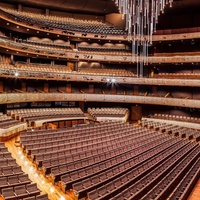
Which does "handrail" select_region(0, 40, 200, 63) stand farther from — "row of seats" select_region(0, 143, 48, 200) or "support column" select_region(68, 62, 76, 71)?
"row of seats" select_region(0, 143, 48, 200)

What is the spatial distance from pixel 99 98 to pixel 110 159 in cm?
1109

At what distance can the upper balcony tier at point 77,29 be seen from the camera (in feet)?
56.4

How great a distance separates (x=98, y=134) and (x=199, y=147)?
517 cm

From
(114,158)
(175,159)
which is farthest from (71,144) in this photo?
(175,159)

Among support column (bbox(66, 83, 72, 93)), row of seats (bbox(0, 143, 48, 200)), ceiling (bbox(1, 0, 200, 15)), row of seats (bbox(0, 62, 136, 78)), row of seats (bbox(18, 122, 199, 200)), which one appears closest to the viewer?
row of seats (bbox(0, 143, 48, 200))

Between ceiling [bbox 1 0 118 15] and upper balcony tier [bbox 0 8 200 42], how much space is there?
89 centimetres

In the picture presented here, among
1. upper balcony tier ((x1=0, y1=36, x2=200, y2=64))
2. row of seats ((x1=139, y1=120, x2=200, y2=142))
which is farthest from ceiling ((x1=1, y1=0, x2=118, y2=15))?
row of seats ((x1=139, y1=120, x2=200, y2=142))

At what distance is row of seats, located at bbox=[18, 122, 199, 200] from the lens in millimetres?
6567

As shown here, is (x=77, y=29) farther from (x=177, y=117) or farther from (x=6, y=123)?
(x=6, y=123)

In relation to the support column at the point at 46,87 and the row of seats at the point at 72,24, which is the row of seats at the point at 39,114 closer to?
the support column at the point at 46,87

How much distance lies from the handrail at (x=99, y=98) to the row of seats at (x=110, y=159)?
4.30 meters

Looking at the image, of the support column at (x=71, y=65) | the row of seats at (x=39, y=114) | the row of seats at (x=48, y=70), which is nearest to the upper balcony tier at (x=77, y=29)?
the support column at (x=71, y=65)

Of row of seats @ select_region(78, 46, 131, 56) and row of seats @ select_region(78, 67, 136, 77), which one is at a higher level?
row of seats @ select_region(78, 46, 131, 56)

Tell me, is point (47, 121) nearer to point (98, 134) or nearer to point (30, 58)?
point (98, 134)
